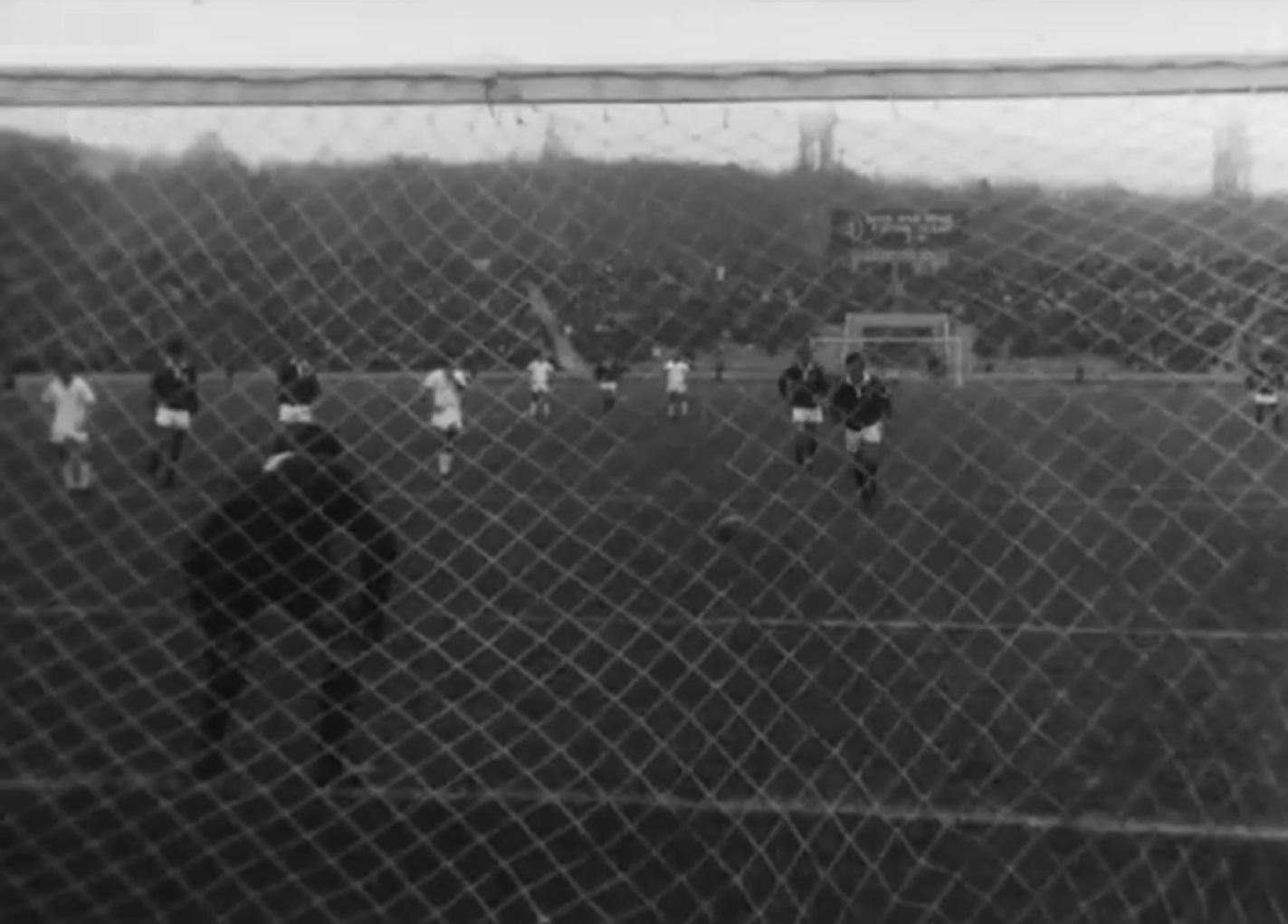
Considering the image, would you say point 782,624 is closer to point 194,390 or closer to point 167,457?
point 194,390

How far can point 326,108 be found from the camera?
2.65 metres

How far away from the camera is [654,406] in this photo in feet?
16.7

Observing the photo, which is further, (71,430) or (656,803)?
(71,430)

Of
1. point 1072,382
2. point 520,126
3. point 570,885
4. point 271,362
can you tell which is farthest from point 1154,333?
point 271,362

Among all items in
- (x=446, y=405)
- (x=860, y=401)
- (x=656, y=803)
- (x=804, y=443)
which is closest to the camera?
(x=656, y=803)

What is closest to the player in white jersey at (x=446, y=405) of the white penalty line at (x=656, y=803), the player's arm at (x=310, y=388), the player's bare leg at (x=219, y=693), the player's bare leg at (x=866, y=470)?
the player's arm at (x=310, y=388)

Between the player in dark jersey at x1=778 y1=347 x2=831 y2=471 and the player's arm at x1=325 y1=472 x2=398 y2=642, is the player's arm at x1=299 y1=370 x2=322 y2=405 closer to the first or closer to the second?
the player's arm at x1=325 y1=472 x2=398 y2=642

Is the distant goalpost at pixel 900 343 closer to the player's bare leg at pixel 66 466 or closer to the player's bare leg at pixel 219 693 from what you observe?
the player's bare leg at pixel 219 693

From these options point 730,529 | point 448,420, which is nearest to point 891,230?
point 448,420

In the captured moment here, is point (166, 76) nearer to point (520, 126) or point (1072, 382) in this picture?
point (520, 126)

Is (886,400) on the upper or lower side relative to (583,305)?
lower

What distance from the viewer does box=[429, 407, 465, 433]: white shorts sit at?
5082 mm

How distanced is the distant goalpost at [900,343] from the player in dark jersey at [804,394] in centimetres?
5

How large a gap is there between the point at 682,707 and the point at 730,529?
274cm
